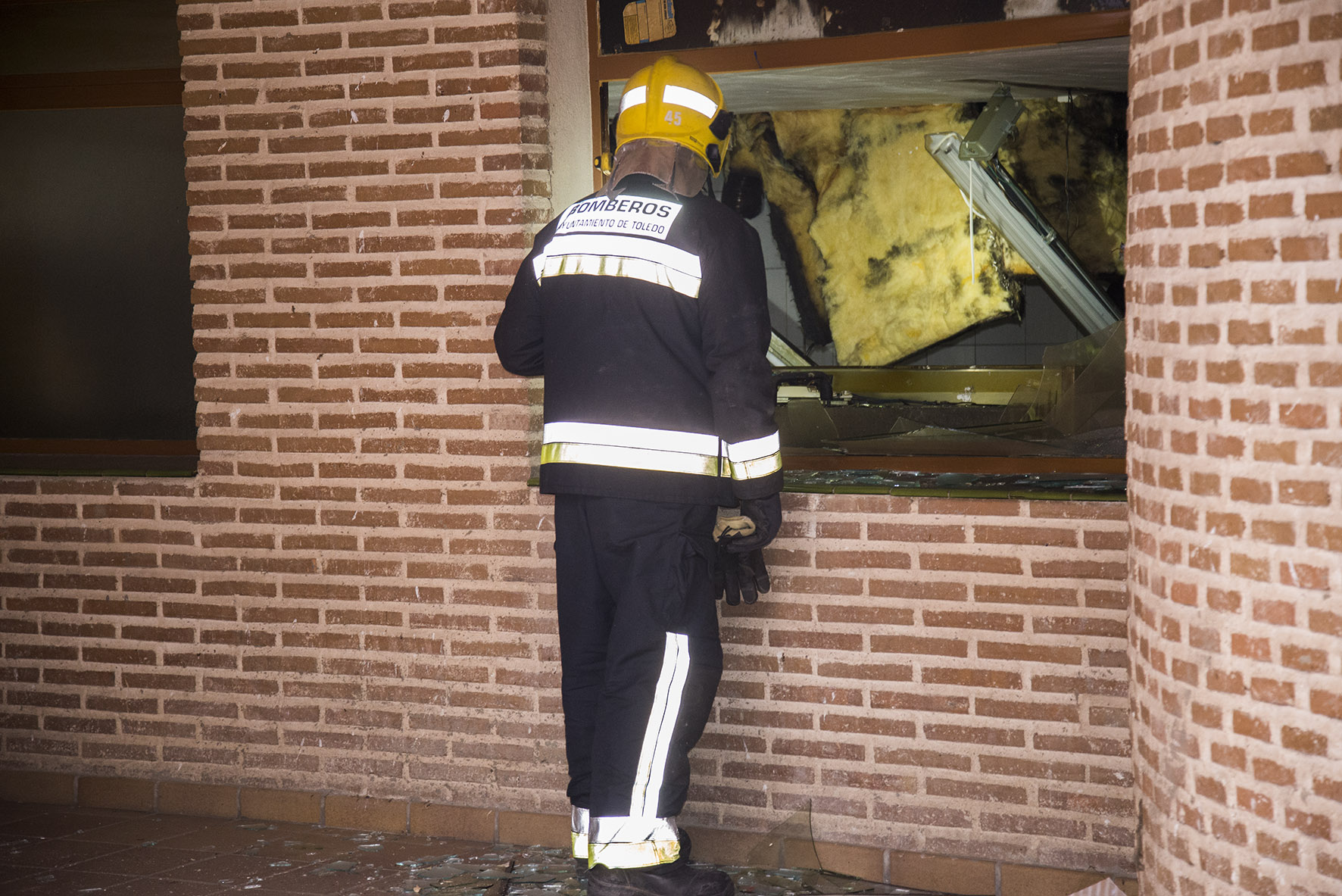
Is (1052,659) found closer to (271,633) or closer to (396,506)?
(396,506)

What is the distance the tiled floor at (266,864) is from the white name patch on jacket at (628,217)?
2.20 metres

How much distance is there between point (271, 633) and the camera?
4941 millimetres

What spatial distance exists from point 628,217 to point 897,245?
11.8ft

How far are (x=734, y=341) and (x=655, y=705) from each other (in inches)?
43.9

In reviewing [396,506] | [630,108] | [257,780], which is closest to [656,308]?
[630,108]

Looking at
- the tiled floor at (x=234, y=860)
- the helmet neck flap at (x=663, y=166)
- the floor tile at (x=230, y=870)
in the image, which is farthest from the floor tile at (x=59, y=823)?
the helmet neck flap at (x=663, y=166)

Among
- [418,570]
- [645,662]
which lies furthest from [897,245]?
[645,662]

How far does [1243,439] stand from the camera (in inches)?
112

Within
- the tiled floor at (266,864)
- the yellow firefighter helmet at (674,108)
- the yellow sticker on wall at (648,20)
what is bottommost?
the tiled floor at (266,864)

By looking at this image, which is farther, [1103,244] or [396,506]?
[1103,244]

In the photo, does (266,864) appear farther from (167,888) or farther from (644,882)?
(644,882)

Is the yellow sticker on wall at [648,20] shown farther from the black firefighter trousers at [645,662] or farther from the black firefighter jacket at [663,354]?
the black firefighter trousers at [645,662]

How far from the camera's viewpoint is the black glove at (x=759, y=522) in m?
3.77

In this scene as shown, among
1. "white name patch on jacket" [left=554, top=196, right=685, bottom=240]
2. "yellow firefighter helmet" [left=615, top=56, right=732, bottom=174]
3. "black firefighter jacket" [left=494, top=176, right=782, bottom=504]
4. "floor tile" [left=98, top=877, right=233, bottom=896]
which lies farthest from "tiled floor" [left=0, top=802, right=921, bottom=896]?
"yellow firefighter helmet" [left=615, top=56, right=732, bottom=174]
